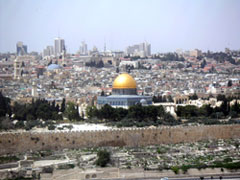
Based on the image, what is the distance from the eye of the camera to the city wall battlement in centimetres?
3819

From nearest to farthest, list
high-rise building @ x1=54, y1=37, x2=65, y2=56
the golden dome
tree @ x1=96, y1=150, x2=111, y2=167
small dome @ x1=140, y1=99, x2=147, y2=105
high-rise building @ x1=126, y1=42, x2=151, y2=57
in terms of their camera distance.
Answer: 1. tree @ x1=96, y1=150, x2=111, y2=167
2. small dome @ x1=140, y1=99, x2=147, y2=105
3. the golden dome
4. high-rise building @ x1=54, y1=37, x2=65, y2=56
5. high-rise building @ x1=126, y1=42, x2=151, y2=57

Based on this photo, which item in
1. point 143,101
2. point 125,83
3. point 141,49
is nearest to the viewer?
point 143,101

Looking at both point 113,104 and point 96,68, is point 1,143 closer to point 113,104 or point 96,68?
point 113,104

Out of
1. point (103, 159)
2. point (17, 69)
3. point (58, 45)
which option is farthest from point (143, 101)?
point (58, 45)

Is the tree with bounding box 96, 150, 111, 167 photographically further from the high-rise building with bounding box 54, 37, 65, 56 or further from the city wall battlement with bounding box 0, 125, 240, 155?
the high-rise building with bounding box 54, 37, 65, 56

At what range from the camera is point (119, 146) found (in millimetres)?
38875

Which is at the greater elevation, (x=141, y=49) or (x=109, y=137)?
(x=141, y=49)

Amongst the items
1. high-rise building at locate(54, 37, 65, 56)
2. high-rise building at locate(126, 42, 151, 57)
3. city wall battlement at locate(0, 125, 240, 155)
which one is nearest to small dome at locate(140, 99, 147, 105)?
city wall battlement at locate(0, 125, 240, 155)

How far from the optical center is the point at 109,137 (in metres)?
39.3

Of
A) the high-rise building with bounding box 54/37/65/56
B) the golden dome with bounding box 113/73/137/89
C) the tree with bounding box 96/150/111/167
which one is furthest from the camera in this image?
the high-rise building with bounding box 54/37/65/56

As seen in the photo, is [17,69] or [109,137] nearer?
[109,137]

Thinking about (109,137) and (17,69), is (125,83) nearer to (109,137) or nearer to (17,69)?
(109,137)

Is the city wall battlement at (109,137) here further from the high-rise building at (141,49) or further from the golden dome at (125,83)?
the high-rise building at (141,49)

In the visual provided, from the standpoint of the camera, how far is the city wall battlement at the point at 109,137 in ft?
125
